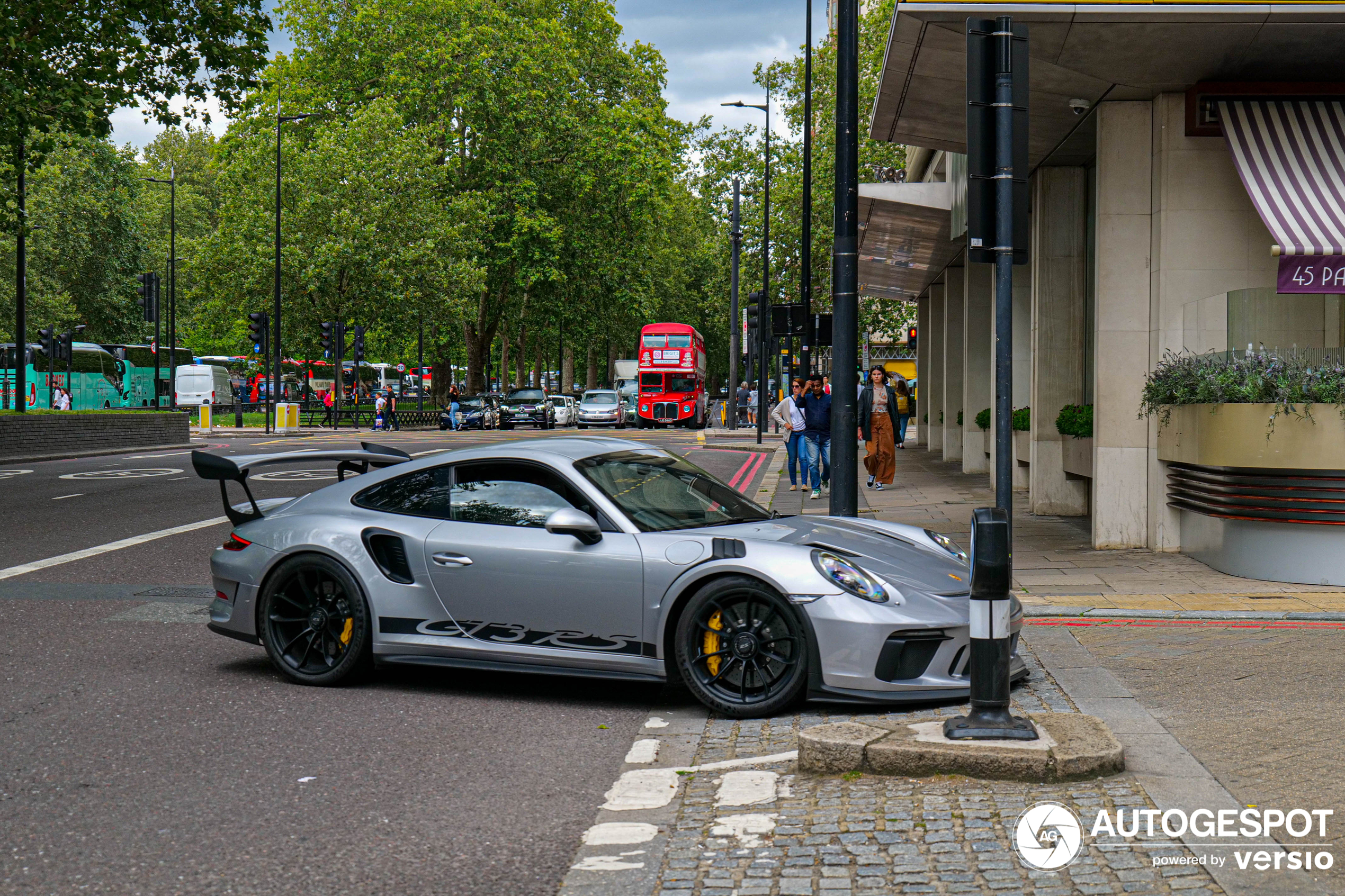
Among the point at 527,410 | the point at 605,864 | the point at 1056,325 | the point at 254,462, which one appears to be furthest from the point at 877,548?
the point at 527,410

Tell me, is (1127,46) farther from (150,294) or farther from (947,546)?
(150,294)

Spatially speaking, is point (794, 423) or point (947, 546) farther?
point (794, 423)

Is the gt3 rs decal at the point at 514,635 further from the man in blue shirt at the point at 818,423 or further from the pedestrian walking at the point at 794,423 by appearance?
the pedestrian walking at the point at 794,423

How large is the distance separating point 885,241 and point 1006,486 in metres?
18.2

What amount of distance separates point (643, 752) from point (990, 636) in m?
1.45

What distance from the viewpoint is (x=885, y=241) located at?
76.0 ft

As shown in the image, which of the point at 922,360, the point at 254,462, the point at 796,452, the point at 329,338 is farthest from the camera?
the point at 329,338

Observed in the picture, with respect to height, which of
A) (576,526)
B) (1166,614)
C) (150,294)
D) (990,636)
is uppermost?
(150,294)

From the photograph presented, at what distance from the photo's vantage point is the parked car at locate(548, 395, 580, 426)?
55062 millimetres

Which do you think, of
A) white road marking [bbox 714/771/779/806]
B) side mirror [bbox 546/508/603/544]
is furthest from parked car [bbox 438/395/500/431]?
white road marking [bbox 714/771/779/806]

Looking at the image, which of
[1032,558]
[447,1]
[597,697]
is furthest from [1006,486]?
[447,1]

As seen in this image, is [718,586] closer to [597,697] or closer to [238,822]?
[597,697]

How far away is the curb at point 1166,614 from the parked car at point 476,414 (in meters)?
41.0

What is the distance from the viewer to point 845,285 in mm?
10742
